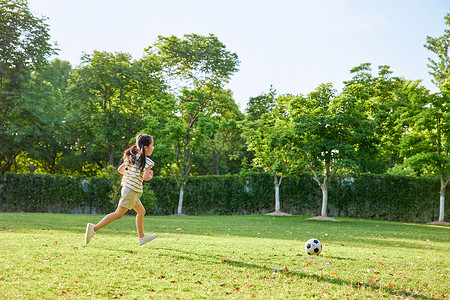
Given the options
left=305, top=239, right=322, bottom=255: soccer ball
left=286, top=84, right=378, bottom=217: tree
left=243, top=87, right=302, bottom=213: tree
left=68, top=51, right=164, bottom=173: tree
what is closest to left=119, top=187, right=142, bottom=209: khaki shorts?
left=305, top=239, right=322, bottom=255: soccer ball

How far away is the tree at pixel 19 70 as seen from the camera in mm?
22969

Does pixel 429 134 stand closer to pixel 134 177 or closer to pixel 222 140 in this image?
pixel 222 140

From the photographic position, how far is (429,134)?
909 inches

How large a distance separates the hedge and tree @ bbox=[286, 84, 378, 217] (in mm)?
4927

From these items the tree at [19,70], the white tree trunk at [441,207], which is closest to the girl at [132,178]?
the tree at [19,70]

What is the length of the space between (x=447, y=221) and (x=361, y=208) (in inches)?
207

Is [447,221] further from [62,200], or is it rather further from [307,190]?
[62,200]

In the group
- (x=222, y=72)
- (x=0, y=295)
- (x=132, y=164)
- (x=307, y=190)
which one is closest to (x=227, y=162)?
(x=222, y=72)

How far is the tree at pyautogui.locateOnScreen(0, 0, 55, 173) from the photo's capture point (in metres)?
23.0

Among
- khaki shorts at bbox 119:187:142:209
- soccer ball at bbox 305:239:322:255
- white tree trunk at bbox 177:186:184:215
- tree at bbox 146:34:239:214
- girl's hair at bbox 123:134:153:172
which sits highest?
tree at bbox 146:34:239:214

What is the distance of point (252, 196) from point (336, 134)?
7.83 meters

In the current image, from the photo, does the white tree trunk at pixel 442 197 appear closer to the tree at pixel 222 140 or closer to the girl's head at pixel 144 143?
the tree at pixel 222 140

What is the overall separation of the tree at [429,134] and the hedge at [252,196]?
1.63m

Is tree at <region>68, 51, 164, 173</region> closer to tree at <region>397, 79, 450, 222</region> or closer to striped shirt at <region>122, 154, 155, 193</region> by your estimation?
tree at <region>397, 79, 450, 222</region>
